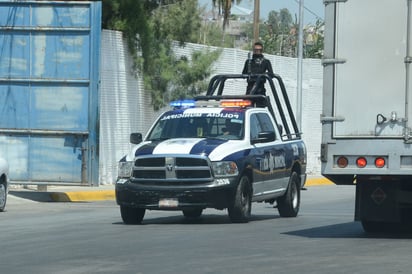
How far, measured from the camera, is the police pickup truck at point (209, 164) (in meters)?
17.2

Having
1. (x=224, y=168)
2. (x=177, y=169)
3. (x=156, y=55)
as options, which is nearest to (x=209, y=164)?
(x=224, y=168)

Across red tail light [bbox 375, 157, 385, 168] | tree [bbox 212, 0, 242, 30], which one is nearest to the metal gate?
red tail light [bbox 375, 157, 385, 168]

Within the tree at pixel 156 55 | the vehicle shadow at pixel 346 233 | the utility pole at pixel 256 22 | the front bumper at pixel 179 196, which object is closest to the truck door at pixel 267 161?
the front bumper at pixel 179 196

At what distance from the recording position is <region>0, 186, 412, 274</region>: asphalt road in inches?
476

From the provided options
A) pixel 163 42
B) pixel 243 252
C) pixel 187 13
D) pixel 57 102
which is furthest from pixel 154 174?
pixel 187 13

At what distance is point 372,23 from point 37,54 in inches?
473

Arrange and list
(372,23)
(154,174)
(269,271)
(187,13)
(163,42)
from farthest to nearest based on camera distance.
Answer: (187,13) → (163,42) → (154,174) → (372,23) → (269,271)

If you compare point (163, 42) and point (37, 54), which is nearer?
point (37, 54)

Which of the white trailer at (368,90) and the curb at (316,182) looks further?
the curb at (316,182)

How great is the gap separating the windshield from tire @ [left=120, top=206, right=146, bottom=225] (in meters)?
1.34

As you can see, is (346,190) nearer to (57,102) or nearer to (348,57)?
(57,102)

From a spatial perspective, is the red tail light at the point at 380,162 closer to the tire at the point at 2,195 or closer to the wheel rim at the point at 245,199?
the wheel rim at the point at 245,199

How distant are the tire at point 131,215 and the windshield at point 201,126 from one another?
134 centimetres

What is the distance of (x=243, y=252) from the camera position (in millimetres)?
13430
